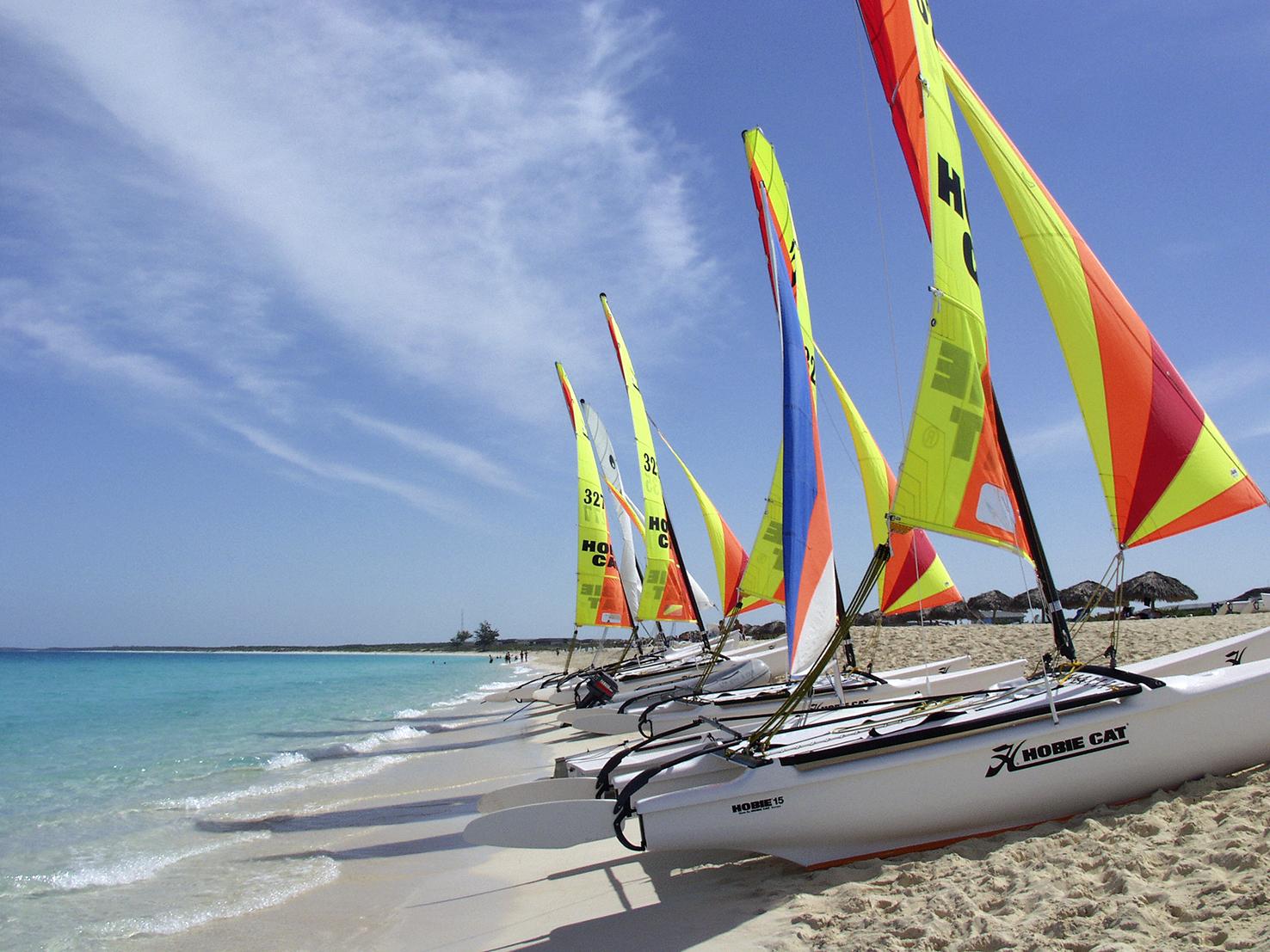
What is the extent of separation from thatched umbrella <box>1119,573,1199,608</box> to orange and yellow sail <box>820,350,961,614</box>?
66.8ft

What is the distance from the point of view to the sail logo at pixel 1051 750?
5.04 metres

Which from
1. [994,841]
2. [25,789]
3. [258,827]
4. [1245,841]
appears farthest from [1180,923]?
[25,789]

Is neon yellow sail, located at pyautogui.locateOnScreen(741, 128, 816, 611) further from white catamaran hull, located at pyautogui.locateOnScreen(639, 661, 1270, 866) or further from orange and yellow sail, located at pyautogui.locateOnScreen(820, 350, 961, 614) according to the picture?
white catamaran hull, located at pyautogui.locateOnScreen(639, 661, 1270, 866)

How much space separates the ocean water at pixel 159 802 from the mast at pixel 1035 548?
235 inches

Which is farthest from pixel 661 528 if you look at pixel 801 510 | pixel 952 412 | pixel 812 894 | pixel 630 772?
pixel 812 894

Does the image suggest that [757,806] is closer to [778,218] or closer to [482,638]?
[778,218]

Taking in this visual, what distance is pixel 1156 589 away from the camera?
28281mm

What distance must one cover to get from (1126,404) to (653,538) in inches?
501

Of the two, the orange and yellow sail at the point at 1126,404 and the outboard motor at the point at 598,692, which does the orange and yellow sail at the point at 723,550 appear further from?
the orange and yellow sail at the point at 1126,404

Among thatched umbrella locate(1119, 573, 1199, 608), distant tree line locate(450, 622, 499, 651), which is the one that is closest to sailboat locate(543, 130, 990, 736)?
thatched umbrella locate(1119, 573, 1199, 608)

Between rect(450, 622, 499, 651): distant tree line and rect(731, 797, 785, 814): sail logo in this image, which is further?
rect(450, 622, 499, 651): distant tree line

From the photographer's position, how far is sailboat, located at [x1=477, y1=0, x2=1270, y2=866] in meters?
5.04

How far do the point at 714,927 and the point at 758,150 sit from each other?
772 cm

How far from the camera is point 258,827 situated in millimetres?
8555
